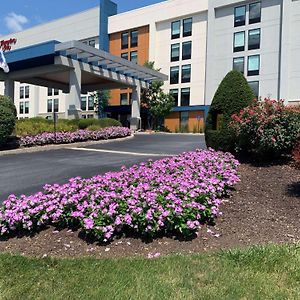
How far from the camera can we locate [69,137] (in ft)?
62.1

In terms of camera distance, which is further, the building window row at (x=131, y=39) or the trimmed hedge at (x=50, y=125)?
the building window row at (x=131, y=39)

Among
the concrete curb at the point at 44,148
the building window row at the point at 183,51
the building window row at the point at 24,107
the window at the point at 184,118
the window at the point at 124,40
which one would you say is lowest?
the concrete curb at the point at 44,148

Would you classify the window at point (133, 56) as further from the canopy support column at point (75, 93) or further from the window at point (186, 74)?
the canopy support column at point (75, 93)

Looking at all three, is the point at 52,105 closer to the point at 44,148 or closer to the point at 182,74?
the point at 182,74

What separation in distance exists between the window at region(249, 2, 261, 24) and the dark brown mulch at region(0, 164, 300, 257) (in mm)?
37970

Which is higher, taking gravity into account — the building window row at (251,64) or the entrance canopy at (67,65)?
the building window row at (251,64)

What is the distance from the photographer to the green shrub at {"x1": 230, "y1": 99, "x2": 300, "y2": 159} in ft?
26.7

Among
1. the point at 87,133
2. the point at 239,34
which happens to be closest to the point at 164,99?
the point at 239,34

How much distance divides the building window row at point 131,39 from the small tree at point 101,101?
7611 millimetres

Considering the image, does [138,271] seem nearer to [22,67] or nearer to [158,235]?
[158,235]

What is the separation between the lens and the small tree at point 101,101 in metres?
49.3

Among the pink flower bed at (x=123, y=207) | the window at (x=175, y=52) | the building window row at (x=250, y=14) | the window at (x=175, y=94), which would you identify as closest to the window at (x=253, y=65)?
the building window row at (x=250, y=14)

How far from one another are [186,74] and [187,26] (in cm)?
621

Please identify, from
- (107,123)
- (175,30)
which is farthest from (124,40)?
(107,123)
